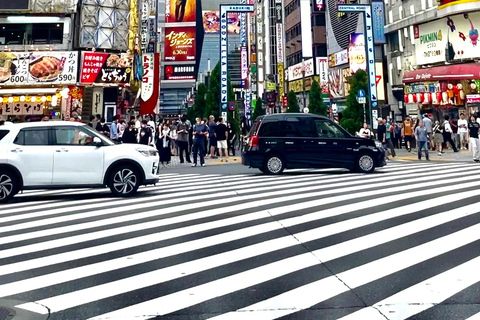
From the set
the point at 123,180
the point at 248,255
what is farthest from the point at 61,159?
the point at 248,255

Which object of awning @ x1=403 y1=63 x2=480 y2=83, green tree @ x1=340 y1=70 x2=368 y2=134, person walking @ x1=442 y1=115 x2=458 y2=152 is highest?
awning @ x1=403 y1=63 x2=480 y2=83

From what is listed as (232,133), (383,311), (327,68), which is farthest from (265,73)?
(383,311)

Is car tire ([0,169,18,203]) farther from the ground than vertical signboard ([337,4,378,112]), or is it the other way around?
vertical signboard ([337,4,378,112])

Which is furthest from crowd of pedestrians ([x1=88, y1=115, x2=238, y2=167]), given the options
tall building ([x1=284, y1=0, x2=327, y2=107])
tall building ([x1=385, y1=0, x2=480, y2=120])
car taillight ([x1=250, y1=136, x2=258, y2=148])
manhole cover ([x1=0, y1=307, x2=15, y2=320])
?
tall building ([x1=284, y1=0, x2=327, y2=107])

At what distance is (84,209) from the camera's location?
377 inches

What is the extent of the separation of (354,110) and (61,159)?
83.0 feet

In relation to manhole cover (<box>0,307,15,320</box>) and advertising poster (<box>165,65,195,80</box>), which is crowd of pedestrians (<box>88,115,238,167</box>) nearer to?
manhole cover (<box>0,307,15,320</box>)

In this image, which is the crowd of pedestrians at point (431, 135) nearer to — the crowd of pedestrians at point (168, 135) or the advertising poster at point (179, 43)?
the crowd of pedestrians at point (168, 135)

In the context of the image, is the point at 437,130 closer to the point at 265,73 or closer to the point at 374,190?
the point at 374,190

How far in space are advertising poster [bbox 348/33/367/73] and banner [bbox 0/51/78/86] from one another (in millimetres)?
25810

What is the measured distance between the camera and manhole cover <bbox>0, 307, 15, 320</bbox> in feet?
13.2

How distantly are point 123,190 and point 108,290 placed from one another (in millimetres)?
6524

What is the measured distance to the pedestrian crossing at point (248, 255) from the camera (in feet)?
13.9

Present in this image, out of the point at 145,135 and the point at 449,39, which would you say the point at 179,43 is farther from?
the point at 145,135
